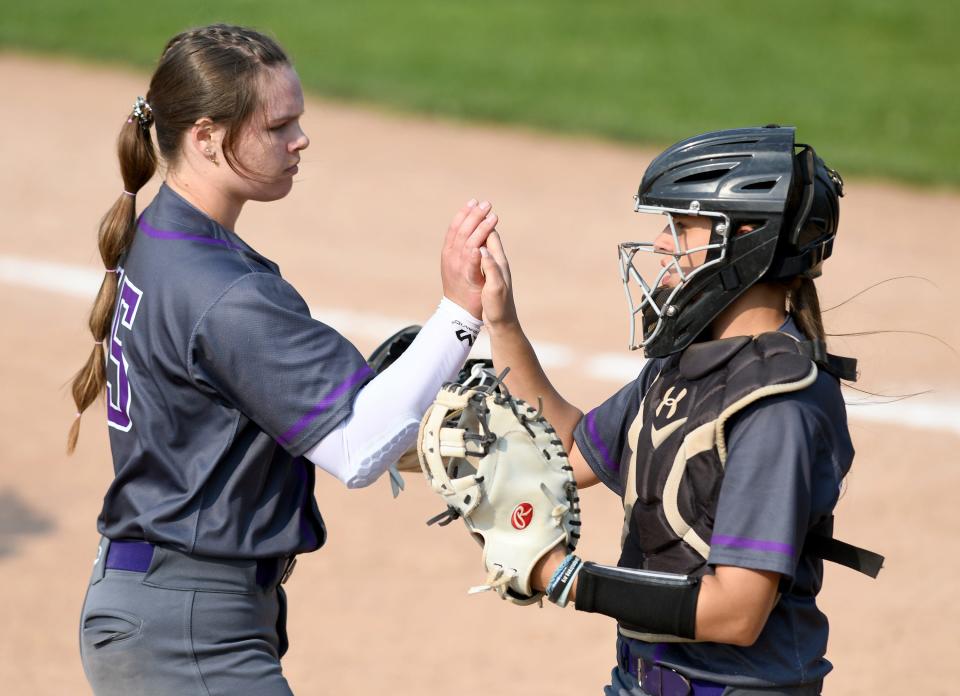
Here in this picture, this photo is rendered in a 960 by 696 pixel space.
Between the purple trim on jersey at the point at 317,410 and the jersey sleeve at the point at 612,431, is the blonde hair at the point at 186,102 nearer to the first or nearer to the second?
the purple trim on jersey at the point at 317,410

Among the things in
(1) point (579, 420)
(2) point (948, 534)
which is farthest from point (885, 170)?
(1) point (579, 420)

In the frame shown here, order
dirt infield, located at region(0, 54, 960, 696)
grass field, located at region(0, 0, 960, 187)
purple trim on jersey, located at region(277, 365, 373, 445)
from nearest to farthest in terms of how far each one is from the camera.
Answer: purple trim on jersey, located at region(277, 365, 373, 445)
dirt infield, located at region(0, 54, 960, 696)
grass field, located at region(0, 0, 960, 187)

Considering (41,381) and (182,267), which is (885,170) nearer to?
(41,381)

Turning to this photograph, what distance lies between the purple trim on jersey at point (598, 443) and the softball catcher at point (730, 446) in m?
0.18

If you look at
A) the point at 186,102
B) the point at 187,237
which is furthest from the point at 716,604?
the point at 186,102

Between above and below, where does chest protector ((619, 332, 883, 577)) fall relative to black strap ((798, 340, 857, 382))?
below

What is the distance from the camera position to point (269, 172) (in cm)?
296

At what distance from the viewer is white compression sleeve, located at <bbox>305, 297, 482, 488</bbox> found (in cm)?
273

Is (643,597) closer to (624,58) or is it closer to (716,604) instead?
(716,604)

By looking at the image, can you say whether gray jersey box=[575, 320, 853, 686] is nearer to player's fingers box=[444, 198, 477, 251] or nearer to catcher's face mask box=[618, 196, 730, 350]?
catcher's face mask box=[618, 196, 730, 350]

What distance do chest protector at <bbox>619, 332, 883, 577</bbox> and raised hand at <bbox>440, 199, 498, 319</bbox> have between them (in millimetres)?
473

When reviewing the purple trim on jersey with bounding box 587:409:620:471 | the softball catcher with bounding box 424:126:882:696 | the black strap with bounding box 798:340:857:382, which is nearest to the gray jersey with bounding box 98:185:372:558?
the softball catcher with bounding box 424:126:882:696

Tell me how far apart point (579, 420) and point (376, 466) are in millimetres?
660

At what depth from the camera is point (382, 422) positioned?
2734 millimetres
